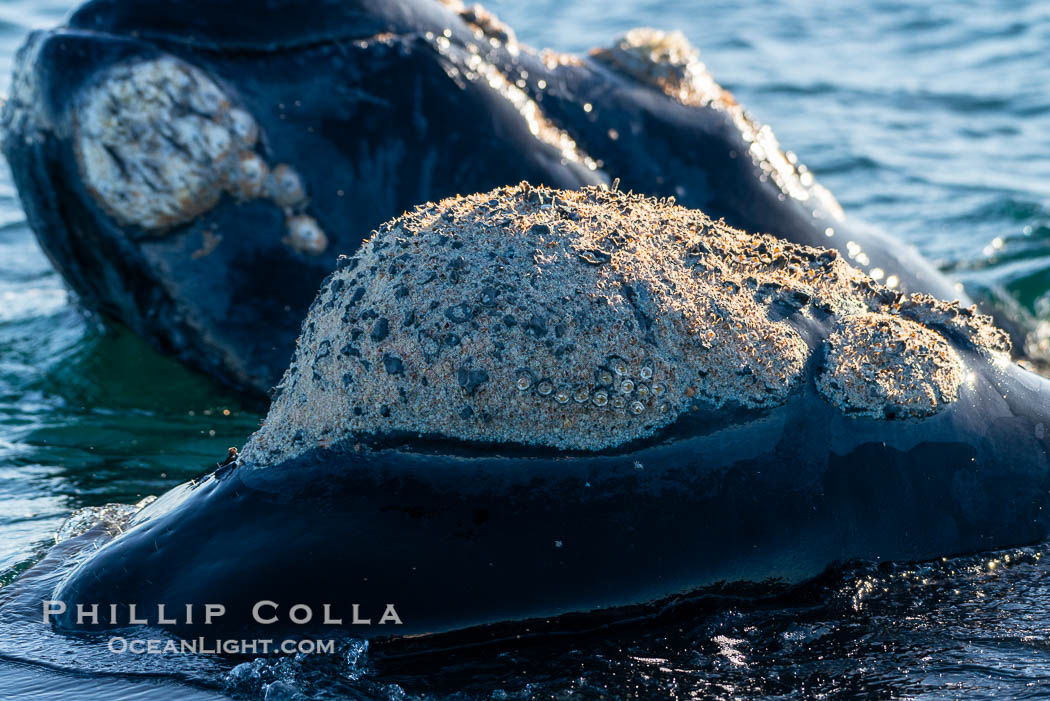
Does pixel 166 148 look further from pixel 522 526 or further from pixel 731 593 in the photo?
pixel 731 593

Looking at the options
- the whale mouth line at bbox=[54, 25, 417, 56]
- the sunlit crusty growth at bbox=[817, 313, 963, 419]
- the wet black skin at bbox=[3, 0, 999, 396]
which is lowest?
the sunlit crusty growth at bbox=[817, 313, 963, 419]

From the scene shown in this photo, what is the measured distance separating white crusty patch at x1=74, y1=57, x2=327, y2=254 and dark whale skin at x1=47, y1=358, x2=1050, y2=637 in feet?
5.57

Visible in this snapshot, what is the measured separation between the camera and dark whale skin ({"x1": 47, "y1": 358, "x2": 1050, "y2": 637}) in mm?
2936

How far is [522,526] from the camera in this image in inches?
116

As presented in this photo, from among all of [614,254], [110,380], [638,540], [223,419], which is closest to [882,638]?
[638,540]

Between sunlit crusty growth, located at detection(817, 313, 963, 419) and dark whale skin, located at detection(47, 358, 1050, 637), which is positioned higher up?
sunlit crusty growth, located at detection(817, 313, 963, 419)

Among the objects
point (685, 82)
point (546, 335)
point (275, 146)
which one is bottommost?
point (546, 335)

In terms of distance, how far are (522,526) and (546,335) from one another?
441 mm

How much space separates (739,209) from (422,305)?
7.77 feet

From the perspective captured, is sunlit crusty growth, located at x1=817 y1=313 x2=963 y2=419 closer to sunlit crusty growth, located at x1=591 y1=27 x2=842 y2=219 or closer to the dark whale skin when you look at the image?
the dark whale skin

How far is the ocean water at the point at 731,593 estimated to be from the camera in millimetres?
2832

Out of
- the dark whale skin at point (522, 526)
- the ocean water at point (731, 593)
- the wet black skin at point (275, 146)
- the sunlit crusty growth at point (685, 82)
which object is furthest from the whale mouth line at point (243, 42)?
the dark whale skin at point (522, 526)

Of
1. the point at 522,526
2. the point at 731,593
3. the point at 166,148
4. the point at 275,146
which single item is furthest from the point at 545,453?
the point at 166,148

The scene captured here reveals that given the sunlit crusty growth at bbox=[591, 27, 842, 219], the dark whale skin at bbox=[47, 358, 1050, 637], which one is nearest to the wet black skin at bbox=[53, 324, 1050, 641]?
the dark whale skin at bbox=[47, 358, 1050, 637]
